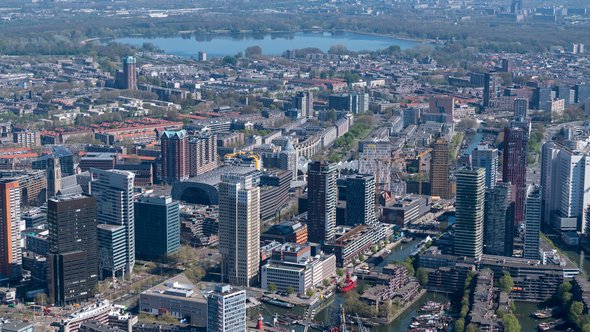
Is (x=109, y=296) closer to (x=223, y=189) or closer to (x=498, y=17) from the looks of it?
(x=223, y=189)

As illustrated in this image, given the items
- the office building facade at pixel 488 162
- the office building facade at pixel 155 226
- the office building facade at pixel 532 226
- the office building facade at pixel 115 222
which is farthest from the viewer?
the office building facade at pixel 488 162

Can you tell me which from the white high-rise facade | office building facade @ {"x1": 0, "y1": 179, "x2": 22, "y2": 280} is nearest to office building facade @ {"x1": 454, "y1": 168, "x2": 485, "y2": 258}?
the white high-rise facade

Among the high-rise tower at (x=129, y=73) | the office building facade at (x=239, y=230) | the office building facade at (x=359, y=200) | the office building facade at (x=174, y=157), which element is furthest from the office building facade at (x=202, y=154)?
the high-rise tower at (x=129, y=73)

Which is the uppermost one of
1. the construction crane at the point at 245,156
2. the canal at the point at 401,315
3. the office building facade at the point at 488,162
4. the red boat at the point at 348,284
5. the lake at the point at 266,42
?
the office building facade at the point at 488,162

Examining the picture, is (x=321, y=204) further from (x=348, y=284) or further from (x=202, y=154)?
(x=202, y=154)

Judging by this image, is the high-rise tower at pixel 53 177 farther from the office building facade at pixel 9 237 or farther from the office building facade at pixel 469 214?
the office building facade at pixel 469 214

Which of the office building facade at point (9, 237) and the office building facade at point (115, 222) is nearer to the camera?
the office building facade at point (9, 237)

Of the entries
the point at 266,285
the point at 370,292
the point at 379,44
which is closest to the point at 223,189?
the point at 266,285
